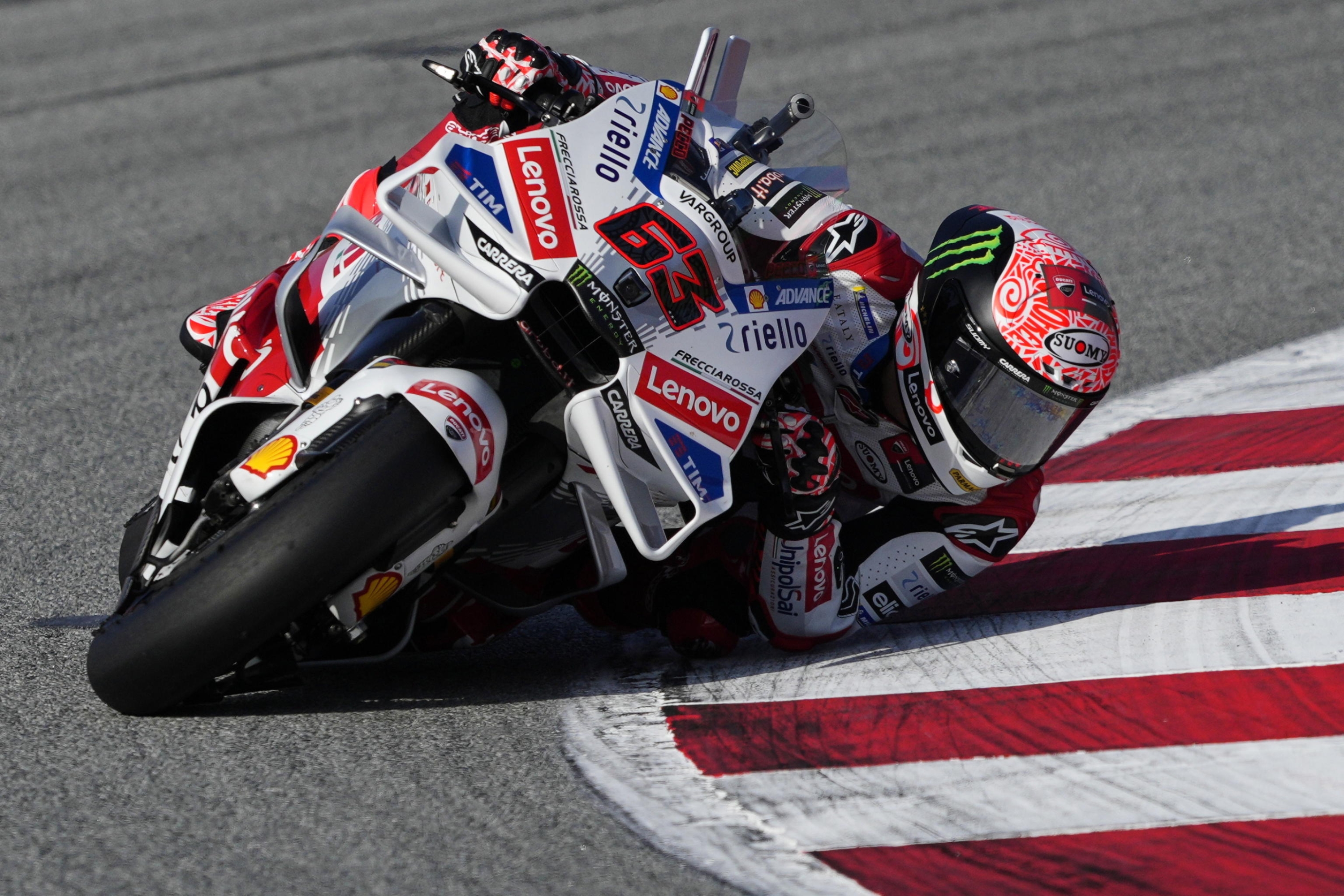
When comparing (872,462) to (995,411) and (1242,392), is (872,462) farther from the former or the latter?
(1242,392)

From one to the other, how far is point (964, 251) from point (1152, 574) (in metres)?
1.23

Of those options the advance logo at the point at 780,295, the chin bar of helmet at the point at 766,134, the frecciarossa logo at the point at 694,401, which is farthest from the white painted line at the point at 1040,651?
the chin bar of helmet at the point at 766,134

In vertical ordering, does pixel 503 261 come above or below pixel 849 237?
above

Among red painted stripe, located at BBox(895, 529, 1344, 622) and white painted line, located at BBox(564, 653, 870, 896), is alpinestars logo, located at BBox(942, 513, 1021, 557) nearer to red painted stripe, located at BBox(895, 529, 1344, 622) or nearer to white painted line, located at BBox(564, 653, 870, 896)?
red painted stripe, located at BBox(895, 529, 1344, 622)

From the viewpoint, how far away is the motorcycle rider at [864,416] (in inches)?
152

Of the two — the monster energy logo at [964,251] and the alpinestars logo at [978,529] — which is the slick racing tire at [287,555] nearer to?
the monster energy logo at [964,251]

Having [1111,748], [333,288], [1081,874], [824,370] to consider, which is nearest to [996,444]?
[824,370]

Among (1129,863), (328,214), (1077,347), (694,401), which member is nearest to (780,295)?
(694,401)

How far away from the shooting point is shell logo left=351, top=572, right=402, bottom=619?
3.27 meters

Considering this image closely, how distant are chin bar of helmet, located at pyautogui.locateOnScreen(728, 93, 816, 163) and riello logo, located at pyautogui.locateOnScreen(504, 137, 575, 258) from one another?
0.73 metres

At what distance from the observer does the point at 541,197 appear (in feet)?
11.2

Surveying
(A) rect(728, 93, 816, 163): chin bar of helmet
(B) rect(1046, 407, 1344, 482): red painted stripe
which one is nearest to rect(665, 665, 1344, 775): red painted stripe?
(A) rect(728, 93, 816, 163): chin bar of helmet

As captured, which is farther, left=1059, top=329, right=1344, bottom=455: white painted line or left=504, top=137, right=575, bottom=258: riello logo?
left=1059, top=329, right=1344, bottom=455: white painted line

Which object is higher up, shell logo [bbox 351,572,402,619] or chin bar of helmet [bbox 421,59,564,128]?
chin bar of helmet [bbox 421,59,564,128]
